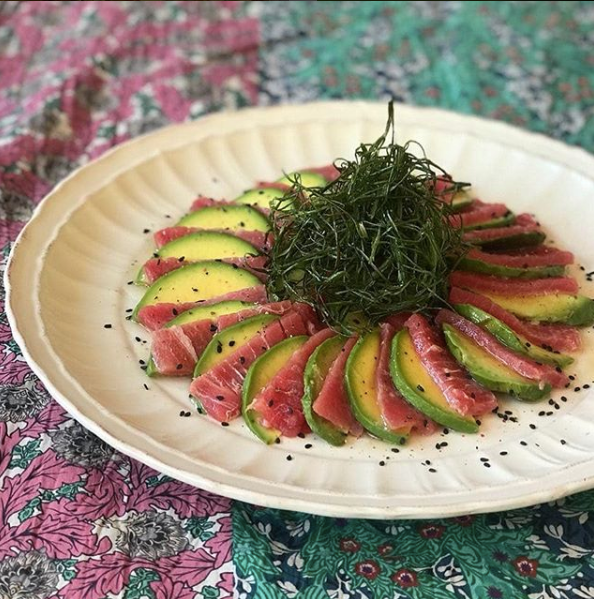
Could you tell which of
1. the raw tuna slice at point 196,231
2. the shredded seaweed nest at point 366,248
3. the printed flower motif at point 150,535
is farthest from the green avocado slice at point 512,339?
the printed flower motif at point 150,535

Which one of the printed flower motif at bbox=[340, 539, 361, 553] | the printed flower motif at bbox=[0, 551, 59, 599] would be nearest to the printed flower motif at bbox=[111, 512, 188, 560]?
the printed flower motif at bbox=[0, 551, 59, 599]

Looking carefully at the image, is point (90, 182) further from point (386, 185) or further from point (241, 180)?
point (386, 185)

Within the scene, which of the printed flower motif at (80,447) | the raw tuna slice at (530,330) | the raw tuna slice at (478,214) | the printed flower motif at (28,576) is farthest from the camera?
the raw tuna slice at (478,214)

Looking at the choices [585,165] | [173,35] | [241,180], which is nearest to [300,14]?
[173,35]

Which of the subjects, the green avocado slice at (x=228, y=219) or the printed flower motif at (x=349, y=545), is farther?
the green avocado slice at (x=228, y=219)

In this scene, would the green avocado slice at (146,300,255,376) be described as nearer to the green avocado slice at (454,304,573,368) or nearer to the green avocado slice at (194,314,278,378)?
the green avocado slice at (194,314,278,378)

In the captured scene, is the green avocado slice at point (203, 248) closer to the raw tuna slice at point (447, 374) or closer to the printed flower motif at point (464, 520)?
the raw tuna slice at point (447, 374)
